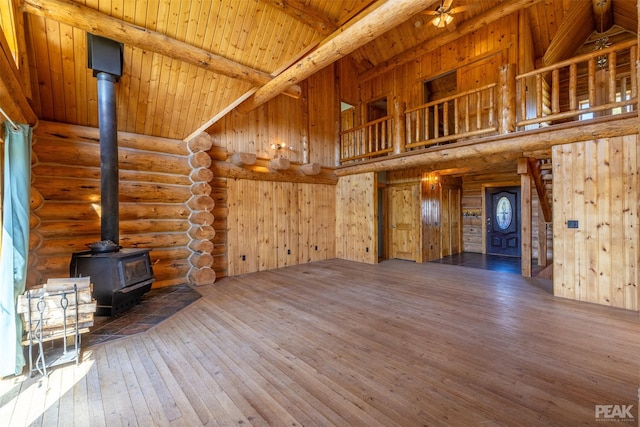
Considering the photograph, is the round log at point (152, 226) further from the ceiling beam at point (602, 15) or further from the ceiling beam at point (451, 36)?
the ceiling beam at point (602, 15)

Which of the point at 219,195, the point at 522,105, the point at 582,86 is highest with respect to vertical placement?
the point at 582,86

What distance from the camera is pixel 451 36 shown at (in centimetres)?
662

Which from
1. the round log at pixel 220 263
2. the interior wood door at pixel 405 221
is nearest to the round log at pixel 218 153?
the round log at pixel 220 263

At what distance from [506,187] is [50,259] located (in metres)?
10.7

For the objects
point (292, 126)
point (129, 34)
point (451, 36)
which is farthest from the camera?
point (292, 126)

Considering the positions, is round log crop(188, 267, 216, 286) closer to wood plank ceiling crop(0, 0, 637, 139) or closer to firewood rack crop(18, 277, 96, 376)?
firewood rack crop(18, 277, 96, 376)

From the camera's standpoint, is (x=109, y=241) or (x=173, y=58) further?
(x=173, y=58)

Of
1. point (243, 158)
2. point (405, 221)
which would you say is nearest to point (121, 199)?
point (243, 158)

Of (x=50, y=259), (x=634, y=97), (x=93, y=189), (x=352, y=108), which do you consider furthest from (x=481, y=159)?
(x=50, y=259)

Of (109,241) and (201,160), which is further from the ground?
(201,160)

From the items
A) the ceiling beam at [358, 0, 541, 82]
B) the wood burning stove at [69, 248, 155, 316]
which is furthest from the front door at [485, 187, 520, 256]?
the wood burning stove at [69, 248, 155, 316]

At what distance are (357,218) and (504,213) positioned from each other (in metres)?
4.75

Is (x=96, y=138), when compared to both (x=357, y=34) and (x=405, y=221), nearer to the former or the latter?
(x=357, y=34)

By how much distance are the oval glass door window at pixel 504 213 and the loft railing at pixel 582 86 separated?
278cm
